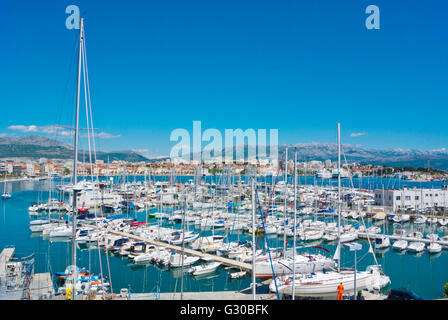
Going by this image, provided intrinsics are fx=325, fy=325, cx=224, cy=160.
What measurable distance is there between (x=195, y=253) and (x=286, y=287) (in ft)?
15.8

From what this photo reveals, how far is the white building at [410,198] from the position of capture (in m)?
22.2

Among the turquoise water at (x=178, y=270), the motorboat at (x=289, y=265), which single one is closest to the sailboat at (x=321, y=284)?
the motorboat at (x=289, y=265)

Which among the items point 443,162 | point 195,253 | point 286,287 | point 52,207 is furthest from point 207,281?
point 443,162

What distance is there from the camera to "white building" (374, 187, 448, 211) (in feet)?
72.7

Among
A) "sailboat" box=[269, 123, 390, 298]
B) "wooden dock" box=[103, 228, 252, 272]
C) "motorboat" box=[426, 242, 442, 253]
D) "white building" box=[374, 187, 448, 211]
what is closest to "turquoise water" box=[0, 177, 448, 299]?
"motorboat" box=[426, 242, 442, 253]

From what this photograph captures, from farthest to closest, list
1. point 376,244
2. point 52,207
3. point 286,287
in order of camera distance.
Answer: point 52,207 < point 376,244 < point 286,287

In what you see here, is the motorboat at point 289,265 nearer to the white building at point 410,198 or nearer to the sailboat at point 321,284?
the sailboat at point 321,284

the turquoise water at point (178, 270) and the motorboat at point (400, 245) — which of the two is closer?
the turquoise water at point (178, 270)

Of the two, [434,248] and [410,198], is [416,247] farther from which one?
[410,198]

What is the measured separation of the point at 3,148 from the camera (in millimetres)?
57719

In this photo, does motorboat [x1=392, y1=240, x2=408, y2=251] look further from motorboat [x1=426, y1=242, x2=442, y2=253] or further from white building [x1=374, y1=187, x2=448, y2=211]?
white building [x1=374, y1=187, x2=448, y2=211]

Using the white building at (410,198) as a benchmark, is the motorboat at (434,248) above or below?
below

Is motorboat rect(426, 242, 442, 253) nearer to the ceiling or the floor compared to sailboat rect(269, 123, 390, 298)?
nearer to the floor
